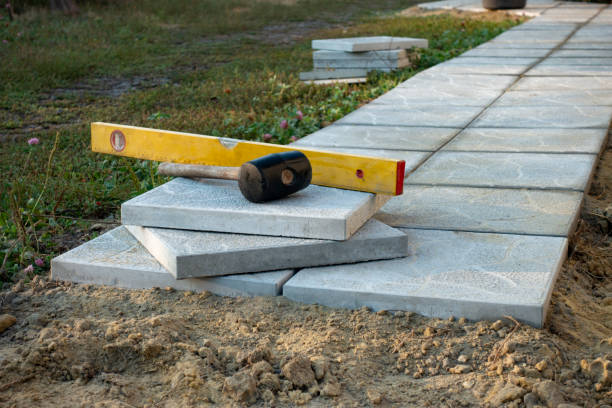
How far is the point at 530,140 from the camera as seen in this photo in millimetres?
3791

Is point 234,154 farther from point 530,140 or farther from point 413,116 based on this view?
point 413,116

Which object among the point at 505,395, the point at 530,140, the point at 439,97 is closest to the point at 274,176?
the point at 505,395

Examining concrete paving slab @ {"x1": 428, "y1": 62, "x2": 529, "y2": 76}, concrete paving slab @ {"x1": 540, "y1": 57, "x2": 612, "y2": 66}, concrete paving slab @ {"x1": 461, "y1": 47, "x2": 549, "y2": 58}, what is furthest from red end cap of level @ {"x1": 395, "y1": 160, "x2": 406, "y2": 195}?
A: concrete paving slab @ {"x1": 461, "y1": 47, "x2": 549, "y2": 58}

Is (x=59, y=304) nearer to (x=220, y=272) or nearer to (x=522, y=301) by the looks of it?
(x=220, y=272)

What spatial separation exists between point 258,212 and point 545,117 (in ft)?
8.82

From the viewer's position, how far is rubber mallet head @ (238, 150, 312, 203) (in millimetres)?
2254

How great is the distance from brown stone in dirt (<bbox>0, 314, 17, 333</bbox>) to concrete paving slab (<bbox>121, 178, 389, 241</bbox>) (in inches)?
19.9

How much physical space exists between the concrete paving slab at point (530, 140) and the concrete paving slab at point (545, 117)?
13cm

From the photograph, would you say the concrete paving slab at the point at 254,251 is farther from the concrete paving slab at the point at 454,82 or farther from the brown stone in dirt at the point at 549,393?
the concrete paving slab at the point at 454,82

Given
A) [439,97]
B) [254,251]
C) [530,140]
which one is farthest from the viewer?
[439,97]

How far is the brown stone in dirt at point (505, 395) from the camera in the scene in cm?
161

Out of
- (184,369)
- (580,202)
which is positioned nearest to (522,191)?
(580,202)

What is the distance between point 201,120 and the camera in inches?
191

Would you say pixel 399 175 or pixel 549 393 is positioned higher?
pixel 399 175
